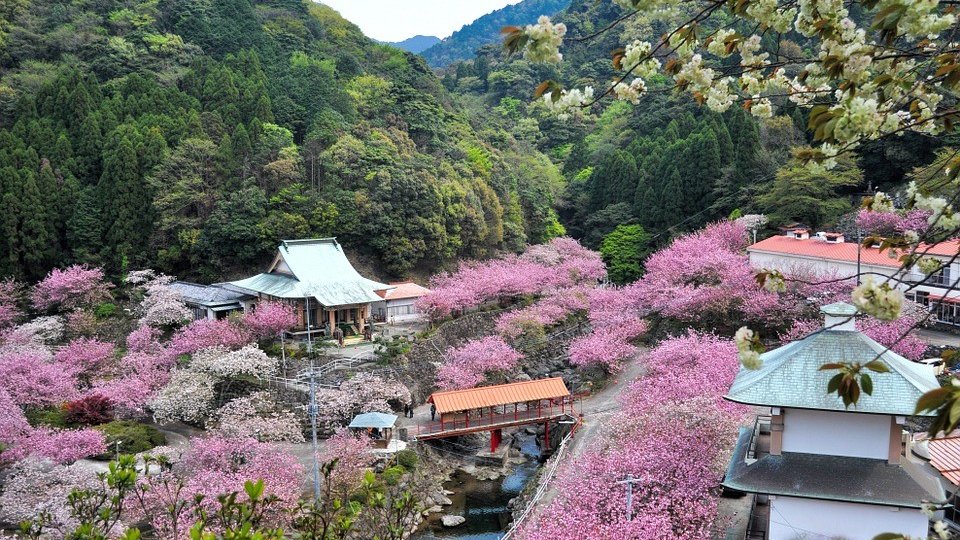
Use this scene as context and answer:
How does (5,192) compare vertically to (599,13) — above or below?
below

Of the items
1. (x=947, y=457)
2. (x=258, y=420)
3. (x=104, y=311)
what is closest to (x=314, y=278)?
(x=104, y=311)

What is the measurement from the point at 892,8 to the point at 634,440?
1214cm

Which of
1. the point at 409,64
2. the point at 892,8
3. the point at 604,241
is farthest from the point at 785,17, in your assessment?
the point at 409,64

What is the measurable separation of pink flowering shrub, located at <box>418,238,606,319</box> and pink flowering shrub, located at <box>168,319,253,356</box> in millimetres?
7532

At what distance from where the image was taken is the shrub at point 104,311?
2683 cm

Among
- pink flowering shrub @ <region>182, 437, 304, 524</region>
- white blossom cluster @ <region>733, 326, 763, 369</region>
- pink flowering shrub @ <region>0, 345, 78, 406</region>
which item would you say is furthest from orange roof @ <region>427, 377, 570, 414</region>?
white blossom cluster @ <region>733, 326, 763, 369</region>

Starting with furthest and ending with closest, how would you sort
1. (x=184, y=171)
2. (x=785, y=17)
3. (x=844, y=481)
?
(x=184, y=171)
(x=844, y=481)
(x=785, y=17)

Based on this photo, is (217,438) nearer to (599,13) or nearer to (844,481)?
(844,481)

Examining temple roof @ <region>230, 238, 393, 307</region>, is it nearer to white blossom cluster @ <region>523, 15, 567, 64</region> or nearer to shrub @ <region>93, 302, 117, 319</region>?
shrub @ <region>93, 302, 117, 319</region>

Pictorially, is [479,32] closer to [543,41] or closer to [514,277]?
[514,277]

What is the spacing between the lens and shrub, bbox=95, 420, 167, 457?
17.3 meters

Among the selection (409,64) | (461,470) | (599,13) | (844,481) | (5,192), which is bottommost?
(461,470)

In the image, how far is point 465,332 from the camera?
28234mm

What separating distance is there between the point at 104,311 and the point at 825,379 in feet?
85.7
